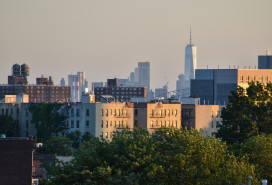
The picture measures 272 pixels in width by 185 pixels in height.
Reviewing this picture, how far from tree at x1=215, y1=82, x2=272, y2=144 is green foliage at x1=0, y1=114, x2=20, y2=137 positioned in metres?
80.1

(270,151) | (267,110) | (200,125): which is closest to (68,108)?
(200,125)

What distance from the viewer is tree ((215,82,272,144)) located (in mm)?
113750

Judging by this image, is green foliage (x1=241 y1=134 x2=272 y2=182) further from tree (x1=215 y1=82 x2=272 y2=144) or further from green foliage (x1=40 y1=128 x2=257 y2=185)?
tree (x1=215 y1=82 x2=272 y2=144)

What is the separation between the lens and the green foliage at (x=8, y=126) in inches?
7561

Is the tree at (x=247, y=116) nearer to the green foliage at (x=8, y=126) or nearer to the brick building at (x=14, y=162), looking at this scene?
the brick building at (x=14, y=162)

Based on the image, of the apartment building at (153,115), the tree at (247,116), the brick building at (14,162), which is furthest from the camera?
the apartment building at (153,115)

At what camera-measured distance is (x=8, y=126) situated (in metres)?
193

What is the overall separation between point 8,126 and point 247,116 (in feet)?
287

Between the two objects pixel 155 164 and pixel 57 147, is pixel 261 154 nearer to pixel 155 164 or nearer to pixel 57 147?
pixel 155 164

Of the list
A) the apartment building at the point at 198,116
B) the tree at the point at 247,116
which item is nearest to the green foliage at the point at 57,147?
the tree at the point at 247,116

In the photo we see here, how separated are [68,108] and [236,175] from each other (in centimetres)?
12070

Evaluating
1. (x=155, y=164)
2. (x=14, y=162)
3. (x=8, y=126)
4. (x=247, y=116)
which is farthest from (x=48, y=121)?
(x=155, y=164)

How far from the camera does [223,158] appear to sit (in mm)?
74875

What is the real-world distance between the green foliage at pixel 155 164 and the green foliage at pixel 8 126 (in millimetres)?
119301
